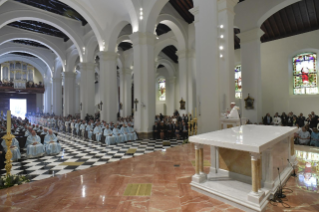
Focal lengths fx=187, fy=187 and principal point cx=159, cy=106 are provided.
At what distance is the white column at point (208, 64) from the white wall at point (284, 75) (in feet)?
32.2

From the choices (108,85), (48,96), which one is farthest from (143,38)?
(48,96)

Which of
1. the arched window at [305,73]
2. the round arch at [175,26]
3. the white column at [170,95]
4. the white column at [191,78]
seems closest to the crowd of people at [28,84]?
the white column at [170,95]

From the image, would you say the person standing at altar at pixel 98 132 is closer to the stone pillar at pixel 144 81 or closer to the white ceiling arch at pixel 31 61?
the stone pillar at pixel 144 81

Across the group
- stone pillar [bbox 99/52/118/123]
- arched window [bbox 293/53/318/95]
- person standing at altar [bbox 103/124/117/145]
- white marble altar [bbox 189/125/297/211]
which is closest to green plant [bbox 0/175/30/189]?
white marble altar [bbox 189/125/297/211]

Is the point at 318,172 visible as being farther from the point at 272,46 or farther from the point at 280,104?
the point at 272,46

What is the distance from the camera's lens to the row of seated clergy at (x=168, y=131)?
9816 mm

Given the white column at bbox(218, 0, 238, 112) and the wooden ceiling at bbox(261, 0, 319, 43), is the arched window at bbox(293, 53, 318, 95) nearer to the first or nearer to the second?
the wooden ceiling at bbox(261, 0, 319, 43)

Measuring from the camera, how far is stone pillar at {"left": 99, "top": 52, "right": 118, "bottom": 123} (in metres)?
12.6

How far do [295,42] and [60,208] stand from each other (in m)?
15.9

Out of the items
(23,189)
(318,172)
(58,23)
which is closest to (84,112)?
(58,23)

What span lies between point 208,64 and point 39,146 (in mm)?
6818

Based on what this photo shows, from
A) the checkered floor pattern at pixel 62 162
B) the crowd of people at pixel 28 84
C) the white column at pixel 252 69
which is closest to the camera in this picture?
the checkered floor pattern at pixel 62 162

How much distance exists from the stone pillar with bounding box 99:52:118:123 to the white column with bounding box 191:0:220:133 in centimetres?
753

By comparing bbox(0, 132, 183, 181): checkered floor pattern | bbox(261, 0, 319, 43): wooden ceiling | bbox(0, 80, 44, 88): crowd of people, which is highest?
bbox(261, 0, 319, 43): wooden ceiling
